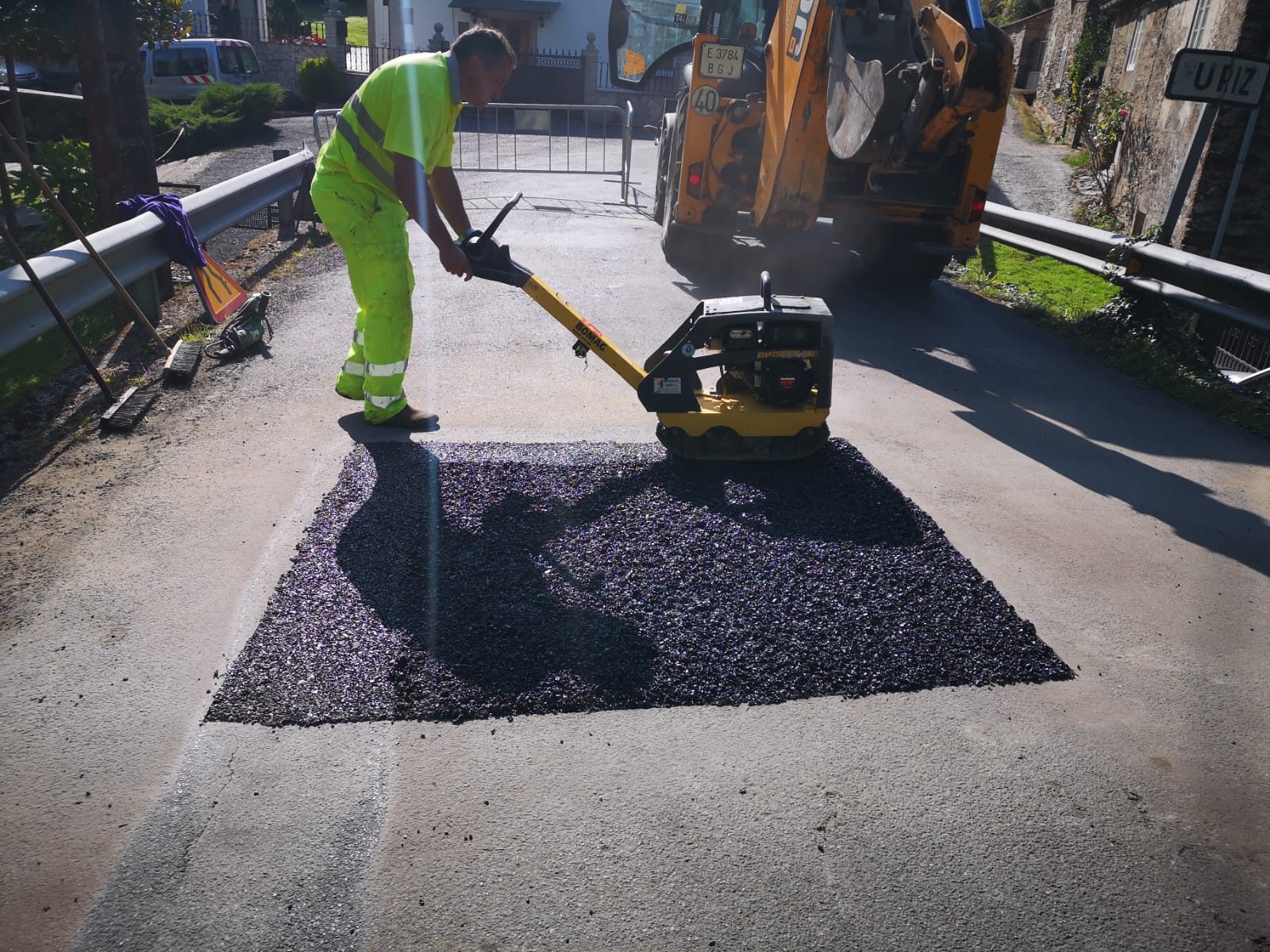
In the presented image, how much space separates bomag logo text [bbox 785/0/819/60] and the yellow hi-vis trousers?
3.94 meters

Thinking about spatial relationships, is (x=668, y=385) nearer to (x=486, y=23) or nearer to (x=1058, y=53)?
(x=1058, y=53)

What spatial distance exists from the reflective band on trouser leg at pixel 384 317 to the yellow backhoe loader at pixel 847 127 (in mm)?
3552

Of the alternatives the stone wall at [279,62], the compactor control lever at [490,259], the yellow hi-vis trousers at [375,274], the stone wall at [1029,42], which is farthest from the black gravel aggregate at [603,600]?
the stone wall at [279,62]

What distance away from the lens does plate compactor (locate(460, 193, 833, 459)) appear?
15.8 feet

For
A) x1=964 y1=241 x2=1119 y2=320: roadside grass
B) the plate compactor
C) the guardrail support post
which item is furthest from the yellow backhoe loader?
the guardrail support post

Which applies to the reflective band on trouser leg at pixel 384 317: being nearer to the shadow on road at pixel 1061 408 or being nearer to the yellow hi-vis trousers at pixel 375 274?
the yellow hi-vis trousers at pixel 375 274

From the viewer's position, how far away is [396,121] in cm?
466

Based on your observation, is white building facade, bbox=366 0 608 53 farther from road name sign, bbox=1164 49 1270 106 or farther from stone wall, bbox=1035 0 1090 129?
road name sign, bbox=1164 49 1270 106

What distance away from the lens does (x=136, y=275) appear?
6.08m

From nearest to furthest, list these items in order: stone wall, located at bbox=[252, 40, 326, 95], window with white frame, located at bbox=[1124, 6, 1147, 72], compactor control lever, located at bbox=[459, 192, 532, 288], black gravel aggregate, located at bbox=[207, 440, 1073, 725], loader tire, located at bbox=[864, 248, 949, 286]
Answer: black gravel aggregate, located at bbox=[207, 440, 1073, 725], compactor control lever, located at bbox=[459, 192, 532, 288], loader tire, located at bbox=[864, 248, 949, 286], window with white frame, located at bbox=[1124, 6, 1147, 72], stone wall, located at bbox=[252, 40, 326, 95]

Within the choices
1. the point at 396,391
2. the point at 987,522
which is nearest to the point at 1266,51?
the point at 987,522

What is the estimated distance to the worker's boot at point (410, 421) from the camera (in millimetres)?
5293

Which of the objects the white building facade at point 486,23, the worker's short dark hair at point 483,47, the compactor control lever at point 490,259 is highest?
the white building facade at point 486,23

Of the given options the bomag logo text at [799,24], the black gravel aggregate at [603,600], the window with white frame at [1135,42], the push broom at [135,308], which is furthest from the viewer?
the window with white frame at [1135,42]
